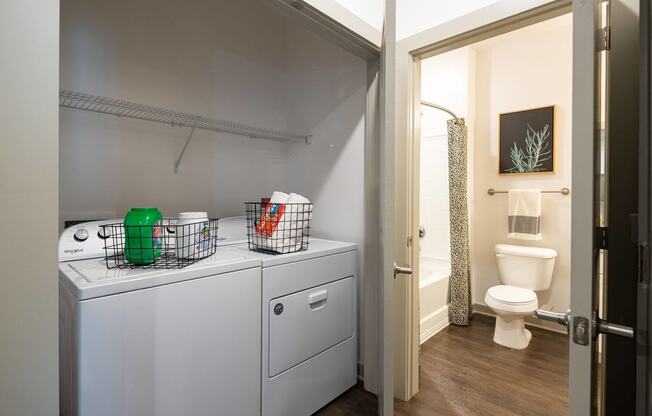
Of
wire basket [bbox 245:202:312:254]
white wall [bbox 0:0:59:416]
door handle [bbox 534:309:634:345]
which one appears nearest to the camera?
white wall [bbox 0:0:59:416]

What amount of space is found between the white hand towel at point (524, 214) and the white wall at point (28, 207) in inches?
128

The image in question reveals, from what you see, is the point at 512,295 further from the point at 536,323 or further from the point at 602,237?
the point at 602,237

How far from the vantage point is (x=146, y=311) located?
1017mm

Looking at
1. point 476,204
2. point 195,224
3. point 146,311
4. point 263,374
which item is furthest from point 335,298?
point 476,204

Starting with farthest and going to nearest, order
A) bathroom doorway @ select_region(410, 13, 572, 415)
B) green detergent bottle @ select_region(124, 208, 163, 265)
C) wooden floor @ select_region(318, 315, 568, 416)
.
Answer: bathroom doorway @ select_region(410, 13, 572, 415)
wooden floor @ select_region(318, 315, 568, 416)
green detergent bottle @ select_region(124, 208, 163, 265)

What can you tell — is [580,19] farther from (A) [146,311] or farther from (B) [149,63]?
(B) [149,63]

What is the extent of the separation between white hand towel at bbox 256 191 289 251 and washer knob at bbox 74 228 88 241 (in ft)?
2.31

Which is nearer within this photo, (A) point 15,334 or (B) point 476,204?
(A) point 15,334

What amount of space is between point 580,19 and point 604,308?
87 cm

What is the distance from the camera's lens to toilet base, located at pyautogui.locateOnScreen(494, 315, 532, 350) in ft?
8.06

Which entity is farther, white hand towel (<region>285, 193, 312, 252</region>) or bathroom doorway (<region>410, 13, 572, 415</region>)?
bathroom doorway (<region>410, 13, 572, 415</region>)

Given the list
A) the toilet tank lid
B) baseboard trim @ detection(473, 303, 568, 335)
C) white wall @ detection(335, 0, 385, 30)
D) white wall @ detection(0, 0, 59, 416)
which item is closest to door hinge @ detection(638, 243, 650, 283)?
white wall @ detection(0, 0, 59, 416)

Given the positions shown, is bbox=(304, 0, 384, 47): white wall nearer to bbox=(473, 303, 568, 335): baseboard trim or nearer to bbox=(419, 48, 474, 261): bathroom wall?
bbox=(419, 48, 474, 261): bathroom wall

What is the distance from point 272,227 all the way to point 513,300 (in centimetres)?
201
